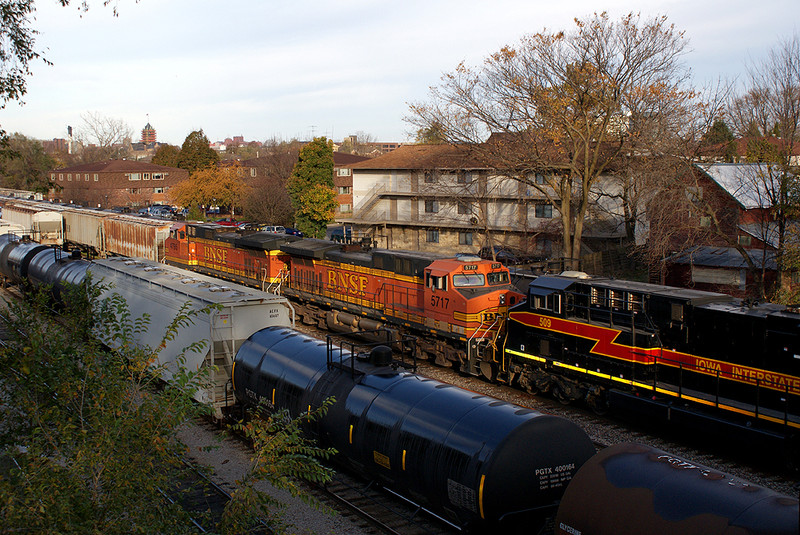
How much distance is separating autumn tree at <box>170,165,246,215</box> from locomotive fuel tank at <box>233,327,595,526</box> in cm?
6073

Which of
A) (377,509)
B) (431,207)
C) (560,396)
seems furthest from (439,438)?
(431,207)

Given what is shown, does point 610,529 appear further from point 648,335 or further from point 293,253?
point 293,253

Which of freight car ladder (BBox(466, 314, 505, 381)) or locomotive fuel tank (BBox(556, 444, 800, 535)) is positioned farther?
freight car ladder (BBox(466, 314, 505, 381))

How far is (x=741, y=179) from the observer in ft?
93.9

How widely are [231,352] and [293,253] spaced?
44.8ft

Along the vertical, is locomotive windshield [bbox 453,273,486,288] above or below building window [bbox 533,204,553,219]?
below

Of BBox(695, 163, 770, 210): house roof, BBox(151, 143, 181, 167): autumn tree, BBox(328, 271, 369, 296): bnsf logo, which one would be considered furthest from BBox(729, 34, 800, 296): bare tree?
BBox(151, 143, 181, 167): autumn tree

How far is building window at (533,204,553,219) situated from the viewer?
145 feet

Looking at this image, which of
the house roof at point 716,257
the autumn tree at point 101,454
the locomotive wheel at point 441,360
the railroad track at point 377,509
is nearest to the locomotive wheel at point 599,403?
the locomotive wheel at point 441,360

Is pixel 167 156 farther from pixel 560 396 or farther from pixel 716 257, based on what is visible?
pixel 560 396

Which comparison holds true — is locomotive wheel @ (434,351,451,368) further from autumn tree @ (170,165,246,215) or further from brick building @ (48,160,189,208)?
brick building @ (48,160,189,208)

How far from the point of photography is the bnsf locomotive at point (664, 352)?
13.4 metres

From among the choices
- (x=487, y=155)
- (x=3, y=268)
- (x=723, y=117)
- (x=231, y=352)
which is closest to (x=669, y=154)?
(x=723, y=117)

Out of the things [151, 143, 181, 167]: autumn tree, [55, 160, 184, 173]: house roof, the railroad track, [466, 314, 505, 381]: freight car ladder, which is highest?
[151, 143, 181, 167]: autumn tree
